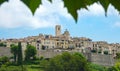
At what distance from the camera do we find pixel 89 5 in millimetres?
1071

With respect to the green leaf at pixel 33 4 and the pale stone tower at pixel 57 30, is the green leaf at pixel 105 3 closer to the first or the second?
the green leaf at pixel 33 4

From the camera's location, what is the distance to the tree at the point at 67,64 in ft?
192

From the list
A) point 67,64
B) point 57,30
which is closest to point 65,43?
point 57,30

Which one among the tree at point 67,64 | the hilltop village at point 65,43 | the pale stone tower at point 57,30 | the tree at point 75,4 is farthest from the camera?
the pale stone tower at point 57,30

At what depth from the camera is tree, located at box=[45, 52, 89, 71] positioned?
192 ft

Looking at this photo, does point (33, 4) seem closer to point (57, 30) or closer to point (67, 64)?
point (67, 64)

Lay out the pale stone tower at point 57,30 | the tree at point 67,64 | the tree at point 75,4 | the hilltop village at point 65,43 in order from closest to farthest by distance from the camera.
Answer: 1. the tree at point 75,4
2. the tree at point 67,64
3. the hilltop village at point 65,43
4. the pale stone tower at point 57,30

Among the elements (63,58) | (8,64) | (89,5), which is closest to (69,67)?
(63,58)

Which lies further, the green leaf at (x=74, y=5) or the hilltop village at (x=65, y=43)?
the hilltop village at (x=65, y=43)

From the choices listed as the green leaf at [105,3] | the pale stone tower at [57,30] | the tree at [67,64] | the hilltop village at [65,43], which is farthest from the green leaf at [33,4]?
the pale stone tower at [57,30]

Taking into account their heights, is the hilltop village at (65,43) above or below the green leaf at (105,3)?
below

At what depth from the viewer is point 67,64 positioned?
193 ft

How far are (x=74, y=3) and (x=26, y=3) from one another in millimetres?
104

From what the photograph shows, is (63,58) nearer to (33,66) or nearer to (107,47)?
(33,66)
